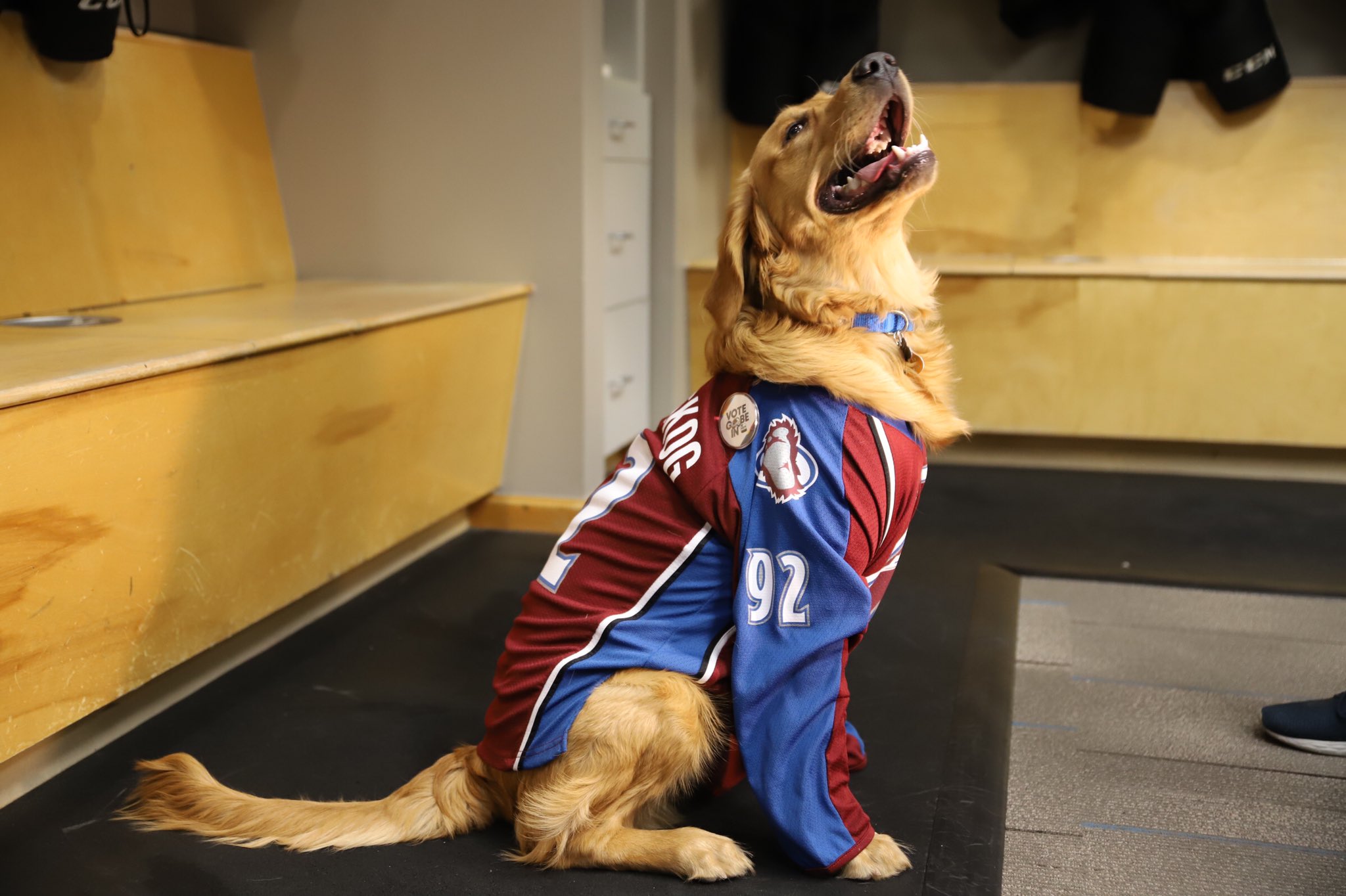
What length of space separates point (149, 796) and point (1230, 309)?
3.28 metres

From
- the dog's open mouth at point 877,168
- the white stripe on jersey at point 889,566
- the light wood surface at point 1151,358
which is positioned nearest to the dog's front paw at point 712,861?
the white stripe on jersey at point 889,566

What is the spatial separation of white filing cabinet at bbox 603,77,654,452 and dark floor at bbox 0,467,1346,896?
593 mm

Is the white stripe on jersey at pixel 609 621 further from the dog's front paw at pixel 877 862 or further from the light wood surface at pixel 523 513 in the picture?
the light wood surface at pixel 523 513

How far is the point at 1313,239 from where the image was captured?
375cm

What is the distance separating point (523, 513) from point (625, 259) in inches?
34.8

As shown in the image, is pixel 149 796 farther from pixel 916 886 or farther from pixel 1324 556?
pixel 1324 556

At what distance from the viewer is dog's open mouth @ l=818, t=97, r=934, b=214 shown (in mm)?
1501

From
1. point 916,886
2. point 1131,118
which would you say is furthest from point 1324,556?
point 916,886

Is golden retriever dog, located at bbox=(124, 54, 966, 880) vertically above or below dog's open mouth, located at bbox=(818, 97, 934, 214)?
below

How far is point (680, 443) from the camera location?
4.88 ft

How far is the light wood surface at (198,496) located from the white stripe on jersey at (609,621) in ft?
2.46

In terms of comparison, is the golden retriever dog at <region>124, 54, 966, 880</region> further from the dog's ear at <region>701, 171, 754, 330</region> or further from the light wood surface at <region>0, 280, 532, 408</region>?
the light wood surface at <region>0, 280, 532, 408</region>

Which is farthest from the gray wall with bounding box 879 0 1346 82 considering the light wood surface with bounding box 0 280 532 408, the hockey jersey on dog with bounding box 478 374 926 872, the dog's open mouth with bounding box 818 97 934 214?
the hockey jersey on dog with bounding box 478 374 926 872

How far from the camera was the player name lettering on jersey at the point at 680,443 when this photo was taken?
57.6 inches
